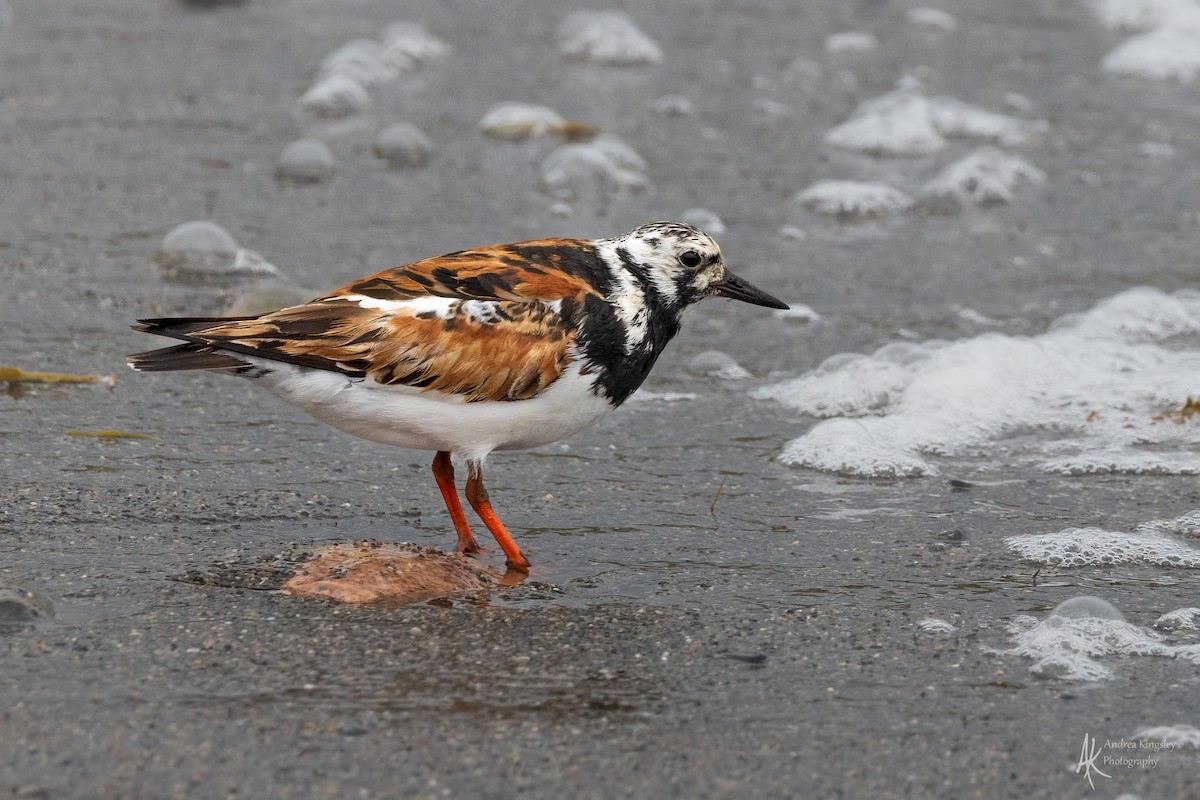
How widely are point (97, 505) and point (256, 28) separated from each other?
559 centimetres

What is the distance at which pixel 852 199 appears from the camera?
7273mm

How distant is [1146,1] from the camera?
10.3 meters

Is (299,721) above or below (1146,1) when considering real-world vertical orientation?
below

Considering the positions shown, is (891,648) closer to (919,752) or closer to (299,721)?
(919,752)

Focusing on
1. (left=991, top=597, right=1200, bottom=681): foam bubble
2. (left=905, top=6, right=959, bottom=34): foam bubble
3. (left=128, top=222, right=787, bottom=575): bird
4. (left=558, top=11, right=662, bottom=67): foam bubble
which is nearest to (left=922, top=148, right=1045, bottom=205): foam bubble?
(left=558, top=11, right=662, bottom=67): foam bubble

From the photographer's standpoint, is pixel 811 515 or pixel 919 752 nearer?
pixel 919 752

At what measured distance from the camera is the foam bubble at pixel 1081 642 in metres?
3.44

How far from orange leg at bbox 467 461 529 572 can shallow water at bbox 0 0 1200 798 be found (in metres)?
0.08

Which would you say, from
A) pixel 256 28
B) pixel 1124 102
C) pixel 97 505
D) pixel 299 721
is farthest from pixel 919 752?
pixel 256 28

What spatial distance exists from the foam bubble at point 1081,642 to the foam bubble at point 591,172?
3.91 m

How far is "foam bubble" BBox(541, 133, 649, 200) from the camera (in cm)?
715

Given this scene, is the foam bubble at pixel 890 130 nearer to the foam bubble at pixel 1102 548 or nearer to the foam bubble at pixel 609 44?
the foam bubble at pixel 609 44

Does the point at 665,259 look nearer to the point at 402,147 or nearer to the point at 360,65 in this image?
the point at 402,147

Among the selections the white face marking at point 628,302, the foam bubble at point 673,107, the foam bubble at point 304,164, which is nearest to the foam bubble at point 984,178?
the foam bubble at point 673,107
